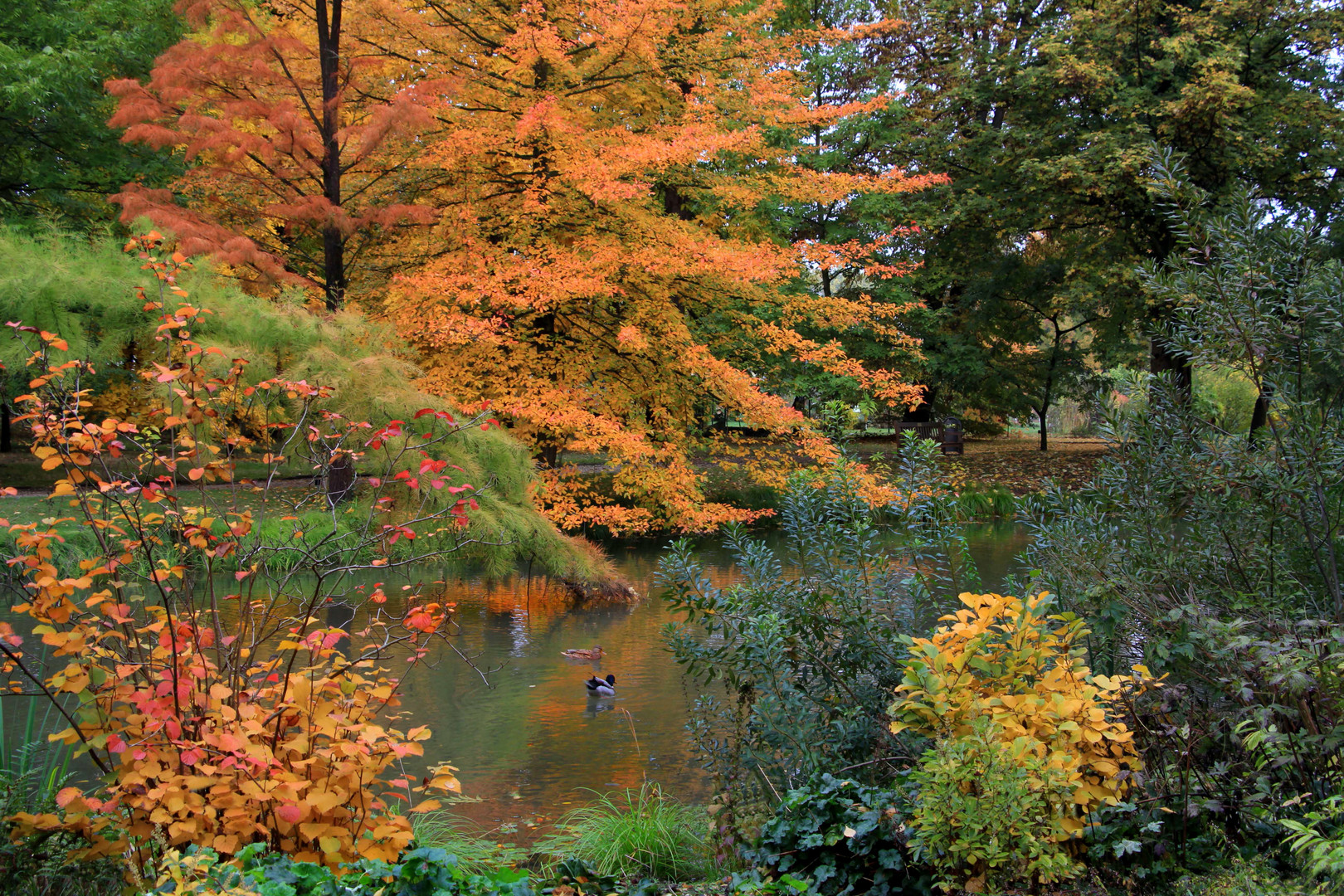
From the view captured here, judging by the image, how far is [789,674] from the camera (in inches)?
149

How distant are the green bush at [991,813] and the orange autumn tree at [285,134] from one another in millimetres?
9737

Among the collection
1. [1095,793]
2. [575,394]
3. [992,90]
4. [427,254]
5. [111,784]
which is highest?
[992,90]

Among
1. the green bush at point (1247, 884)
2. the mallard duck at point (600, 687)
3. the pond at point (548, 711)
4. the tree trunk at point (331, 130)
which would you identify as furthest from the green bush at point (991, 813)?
the tree trunk at point (331, 130)

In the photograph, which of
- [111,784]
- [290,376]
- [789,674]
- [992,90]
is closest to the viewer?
[111,784]

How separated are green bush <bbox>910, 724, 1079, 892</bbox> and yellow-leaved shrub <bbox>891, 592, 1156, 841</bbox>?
62mm

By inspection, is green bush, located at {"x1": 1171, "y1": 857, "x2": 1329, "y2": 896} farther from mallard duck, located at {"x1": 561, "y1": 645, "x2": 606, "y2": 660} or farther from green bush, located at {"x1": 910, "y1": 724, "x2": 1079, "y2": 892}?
mallard duck, located at {"x1": 561, "y1": 645, "x2": 606, "y2": 660}

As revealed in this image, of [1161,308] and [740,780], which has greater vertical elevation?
[1161,308]

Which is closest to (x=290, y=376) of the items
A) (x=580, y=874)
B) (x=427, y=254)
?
(x=427, y=254)

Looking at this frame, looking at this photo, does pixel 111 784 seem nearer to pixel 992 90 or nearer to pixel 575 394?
pixel 575 394

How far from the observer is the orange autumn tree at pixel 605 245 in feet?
36.8

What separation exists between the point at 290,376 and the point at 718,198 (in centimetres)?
825

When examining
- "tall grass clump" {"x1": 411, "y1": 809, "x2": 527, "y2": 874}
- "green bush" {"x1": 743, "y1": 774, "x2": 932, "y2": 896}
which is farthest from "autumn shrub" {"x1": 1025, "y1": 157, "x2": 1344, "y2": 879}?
"tall grass clump" {"x1": 411, "y1": 809, "x2": 527, "y2": 874}

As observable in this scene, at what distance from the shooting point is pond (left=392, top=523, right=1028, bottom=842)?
18.5 ft

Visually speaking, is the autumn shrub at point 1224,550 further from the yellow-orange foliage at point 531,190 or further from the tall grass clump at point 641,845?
the yellow-orange foliage at point 531,190
